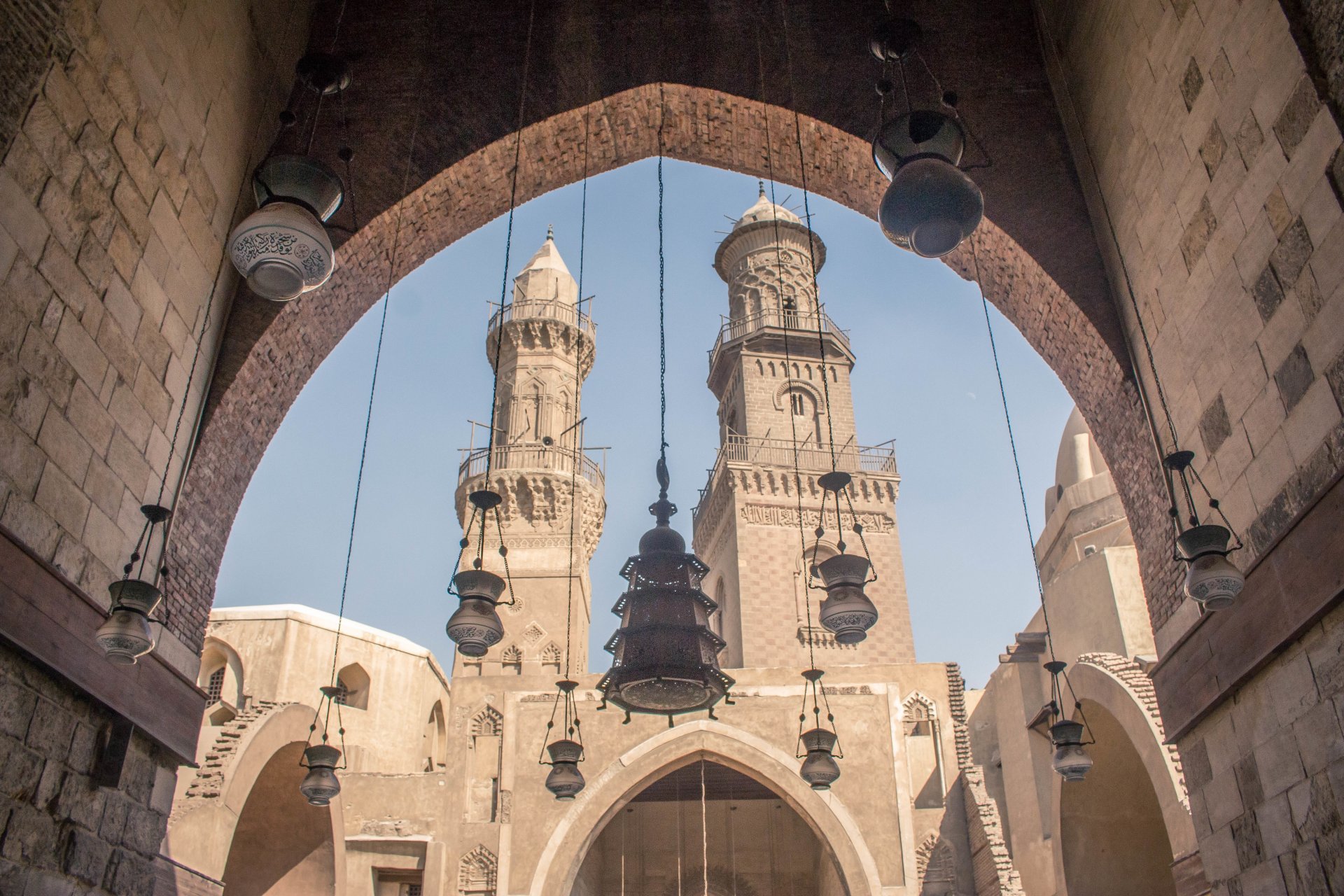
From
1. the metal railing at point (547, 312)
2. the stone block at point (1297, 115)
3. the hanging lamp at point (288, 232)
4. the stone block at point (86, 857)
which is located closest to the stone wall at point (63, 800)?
the stone block at point (86, 857)

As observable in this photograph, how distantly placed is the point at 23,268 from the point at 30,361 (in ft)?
1.03

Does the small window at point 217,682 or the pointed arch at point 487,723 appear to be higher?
the small window at point 217,682

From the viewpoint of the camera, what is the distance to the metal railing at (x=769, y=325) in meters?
25.4

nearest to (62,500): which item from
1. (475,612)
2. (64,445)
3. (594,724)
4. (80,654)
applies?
(64,445)

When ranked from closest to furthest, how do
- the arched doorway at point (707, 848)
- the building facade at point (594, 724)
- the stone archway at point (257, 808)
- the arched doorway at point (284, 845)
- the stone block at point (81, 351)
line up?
1. the stone block at point (81, 351)
2. the stone archway at point (257, 808)
3. the arched doorway at point (284, 845)
4. the building facade at point (594, 724)
5. the arched doorway at point (707, 848)

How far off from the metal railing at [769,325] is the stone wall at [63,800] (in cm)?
2161

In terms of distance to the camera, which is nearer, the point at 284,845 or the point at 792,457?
the point at 284,845

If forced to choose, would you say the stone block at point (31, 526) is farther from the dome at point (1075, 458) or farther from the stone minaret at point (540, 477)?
the dome at point (1075, 458)

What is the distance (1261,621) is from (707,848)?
14875 millimetres

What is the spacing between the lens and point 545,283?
2361 cm

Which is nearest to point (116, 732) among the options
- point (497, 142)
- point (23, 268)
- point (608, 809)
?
point (23, 268)

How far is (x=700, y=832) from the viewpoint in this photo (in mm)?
17094

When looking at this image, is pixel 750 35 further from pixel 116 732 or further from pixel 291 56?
pixel 116 732

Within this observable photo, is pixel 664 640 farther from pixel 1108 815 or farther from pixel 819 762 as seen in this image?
pixel 1108 815
